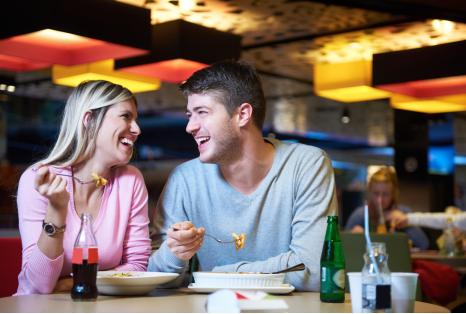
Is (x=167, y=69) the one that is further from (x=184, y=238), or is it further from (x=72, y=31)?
(x=184, y=238)

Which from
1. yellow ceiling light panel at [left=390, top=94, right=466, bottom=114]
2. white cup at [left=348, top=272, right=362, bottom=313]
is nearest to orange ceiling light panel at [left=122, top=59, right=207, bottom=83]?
yellow ceiling light panel at [left=390, top=94, right=466, bottom=114]

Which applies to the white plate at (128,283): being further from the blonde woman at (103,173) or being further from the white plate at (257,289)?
the blonde woman at (103,173)

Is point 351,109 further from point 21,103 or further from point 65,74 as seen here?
point 65,74

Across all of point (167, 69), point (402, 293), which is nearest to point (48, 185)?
point (402, 293)

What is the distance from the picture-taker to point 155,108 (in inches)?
523

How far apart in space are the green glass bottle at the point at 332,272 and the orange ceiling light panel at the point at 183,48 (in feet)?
15.7

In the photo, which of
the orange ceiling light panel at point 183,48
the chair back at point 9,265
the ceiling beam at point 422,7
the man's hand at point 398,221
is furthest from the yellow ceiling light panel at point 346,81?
the chair back at point 9,265

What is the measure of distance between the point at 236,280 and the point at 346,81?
6793 millimetres

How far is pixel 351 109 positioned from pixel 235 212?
10431 millimetres

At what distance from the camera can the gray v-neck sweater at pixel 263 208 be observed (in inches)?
97.5

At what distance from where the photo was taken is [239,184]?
2623mm

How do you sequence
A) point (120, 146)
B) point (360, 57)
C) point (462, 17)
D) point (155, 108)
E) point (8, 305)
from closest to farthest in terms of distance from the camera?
point (8, 305), point (120, 146), point (462, 17), point (360, 57), point (155, 108)

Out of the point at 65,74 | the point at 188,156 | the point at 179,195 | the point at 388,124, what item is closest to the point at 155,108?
the point at 188,156

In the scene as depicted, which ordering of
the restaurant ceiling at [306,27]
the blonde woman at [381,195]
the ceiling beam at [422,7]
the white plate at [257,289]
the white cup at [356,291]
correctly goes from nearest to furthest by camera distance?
the white cup at [356,291], the white plate at [257,289], the ceiling beam at [422,7], the blonde woman at [381,195], the restaurant ceiling at [306,27]
